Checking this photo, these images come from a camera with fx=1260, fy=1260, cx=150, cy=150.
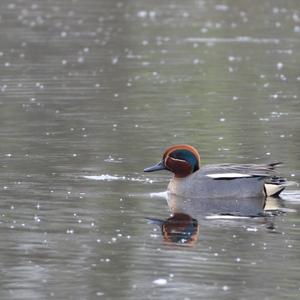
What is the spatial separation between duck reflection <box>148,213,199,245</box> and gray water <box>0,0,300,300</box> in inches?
4.4

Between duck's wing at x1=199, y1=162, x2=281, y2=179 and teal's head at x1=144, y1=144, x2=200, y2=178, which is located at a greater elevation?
teal's head at x1=144, y1=144, x2=200, y2=178

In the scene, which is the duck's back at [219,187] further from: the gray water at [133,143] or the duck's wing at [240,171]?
the gray water at [133,143]

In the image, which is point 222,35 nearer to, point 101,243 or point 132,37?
point 132,37

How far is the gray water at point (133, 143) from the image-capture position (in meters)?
9.87

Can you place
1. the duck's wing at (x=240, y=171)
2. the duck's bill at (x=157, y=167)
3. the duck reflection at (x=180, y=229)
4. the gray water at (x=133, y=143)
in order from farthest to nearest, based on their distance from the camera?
the duck's bill at (x=157, y=167) → the duck's wing at (x=240, y=171) → the duck reflection at (x=180, y=229) → the gray water at (x=133, y=143)

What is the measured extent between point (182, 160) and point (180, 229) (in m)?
1.97

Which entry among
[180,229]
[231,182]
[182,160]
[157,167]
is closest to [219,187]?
[231,182]

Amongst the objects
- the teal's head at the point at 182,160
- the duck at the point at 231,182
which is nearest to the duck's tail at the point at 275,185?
the duck at the point at 231,182

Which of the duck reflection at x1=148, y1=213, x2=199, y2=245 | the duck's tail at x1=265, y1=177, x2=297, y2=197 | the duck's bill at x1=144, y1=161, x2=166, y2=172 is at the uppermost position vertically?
the duck's bill at x1=144, y1=161, x2=166, y2=172

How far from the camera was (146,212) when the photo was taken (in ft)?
40.5

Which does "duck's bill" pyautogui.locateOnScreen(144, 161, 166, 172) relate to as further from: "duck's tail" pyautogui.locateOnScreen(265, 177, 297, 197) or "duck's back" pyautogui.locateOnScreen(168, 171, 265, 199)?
"duck's tail" pyautogui.locateOnScreen(265, 177, 297, 197)

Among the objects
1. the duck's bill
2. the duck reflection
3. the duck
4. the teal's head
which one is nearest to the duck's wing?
the duck

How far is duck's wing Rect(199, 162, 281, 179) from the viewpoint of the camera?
13.0m

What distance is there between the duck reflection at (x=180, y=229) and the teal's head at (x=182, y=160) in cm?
119
